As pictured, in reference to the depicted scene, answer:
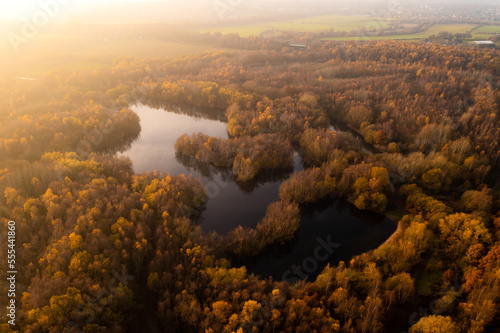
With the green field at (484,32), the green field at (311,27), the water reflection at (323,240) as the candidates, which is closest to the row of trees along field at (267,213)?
the water reflection at (323,240)

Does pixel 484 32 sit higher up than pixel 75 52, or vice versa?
pixel 484 32

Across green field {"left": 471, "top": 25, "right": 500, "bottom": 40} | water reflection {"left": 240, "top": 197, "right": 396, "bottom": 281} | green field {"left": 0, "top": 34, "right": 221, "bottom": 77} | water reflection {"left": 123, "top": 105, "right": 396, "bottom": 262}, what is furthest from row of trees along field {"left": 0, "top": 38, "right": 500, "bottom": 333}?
green field {"left": 471, "top": 25, "right": 500, "bottom": 40}

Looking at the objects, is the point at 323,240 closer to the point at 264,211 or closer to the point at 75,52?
the point at 264,211

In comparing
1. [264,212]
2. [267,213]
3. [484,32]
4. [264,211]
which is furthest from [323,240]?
[484,32]

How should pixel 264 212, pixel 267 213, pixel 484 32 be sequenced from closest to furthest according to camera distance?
1. pixel 267 213
2. pixel 264 212
3. pixel 484 32

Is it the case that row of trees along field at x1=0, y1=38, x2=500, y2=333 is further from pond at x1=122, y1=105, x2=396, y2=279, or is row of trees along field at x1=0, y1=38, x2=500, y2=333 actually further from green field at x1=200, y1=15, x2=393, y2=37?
green field at x1=200, y1=15, x2=393, y2=37

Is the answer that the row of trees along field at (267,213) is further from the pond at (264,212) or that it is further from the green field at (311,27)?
the green field at (311,27)
